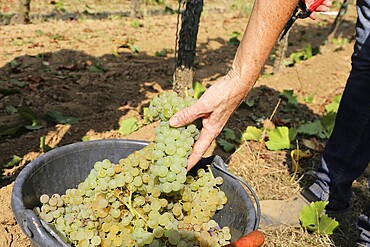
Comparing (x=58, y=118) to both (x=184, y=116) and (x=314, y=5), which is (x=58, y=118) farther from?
(x=314, y=5)

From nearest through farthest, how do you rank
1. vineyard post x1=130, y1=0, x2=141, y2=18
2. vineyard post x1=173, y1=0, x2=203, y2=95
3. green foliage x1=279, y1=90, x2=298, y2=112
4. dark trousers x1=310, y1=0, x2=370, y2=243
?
dark trousers x1=310, y1=0, x2=370, y2=243 → vineyard post x1=173, y1=0, x2=203, y2=95 → green foliage x1=279, y1=90, x2=298, y2=112 → vineyard post x1=130, y1=0, x2=141, y2=18

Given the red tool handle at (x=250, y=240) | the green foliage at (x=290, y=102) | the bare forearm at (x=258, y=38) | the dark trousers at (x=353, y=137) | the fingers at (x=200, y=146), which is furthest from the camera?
the green foliage at (x=290, y=102)

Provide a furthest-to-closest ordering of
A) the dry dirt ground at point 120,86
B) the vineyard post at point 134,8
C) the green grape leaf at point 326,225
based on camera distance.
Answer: the vineyard post at point 134,8 < the dry dirt ground at point 120,86 < the green grape leaf at point 326,225

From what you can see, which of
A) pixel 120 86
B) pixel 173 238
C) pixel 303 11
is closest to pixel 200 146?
pixel 173 238

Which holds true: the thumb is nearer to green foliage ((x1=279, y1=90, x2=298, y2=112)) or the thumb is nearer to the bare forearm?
the bare forearm

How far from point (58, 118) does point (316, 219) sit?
230cm

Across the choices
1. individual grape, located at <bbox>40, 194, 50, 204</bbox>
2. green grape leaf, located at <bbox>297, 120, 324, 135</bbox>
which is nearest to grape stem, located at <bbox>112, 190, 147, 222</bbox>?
individual grape, located at <bbox>40, 194, 50, 204</bbox>

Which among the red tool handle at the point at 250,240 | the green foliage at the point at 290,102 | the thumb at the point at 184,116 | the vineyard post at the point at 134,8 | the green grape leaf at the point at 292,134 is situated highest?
the thumb at the point at 184,116

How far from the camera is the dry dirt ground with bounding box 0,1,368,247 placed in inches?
119

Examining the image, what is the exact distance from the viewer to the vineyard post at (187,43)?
316 cm

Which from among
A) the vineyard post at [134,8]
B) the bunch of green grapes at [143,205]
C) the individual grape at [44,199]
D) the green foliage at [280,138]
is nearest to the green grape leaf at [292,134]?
the green foliage at [280,138]

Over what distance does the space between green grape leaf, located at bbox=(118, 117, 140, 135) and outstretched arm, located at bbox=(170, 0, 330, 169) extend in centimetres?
163

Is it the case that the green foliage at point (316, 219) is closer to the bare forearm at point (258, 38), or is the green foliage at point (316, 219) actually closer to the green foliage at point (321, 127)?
the bare forearm at point (258, 38)

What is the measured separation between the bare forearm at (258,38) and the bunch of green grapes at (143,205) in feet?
0.97
